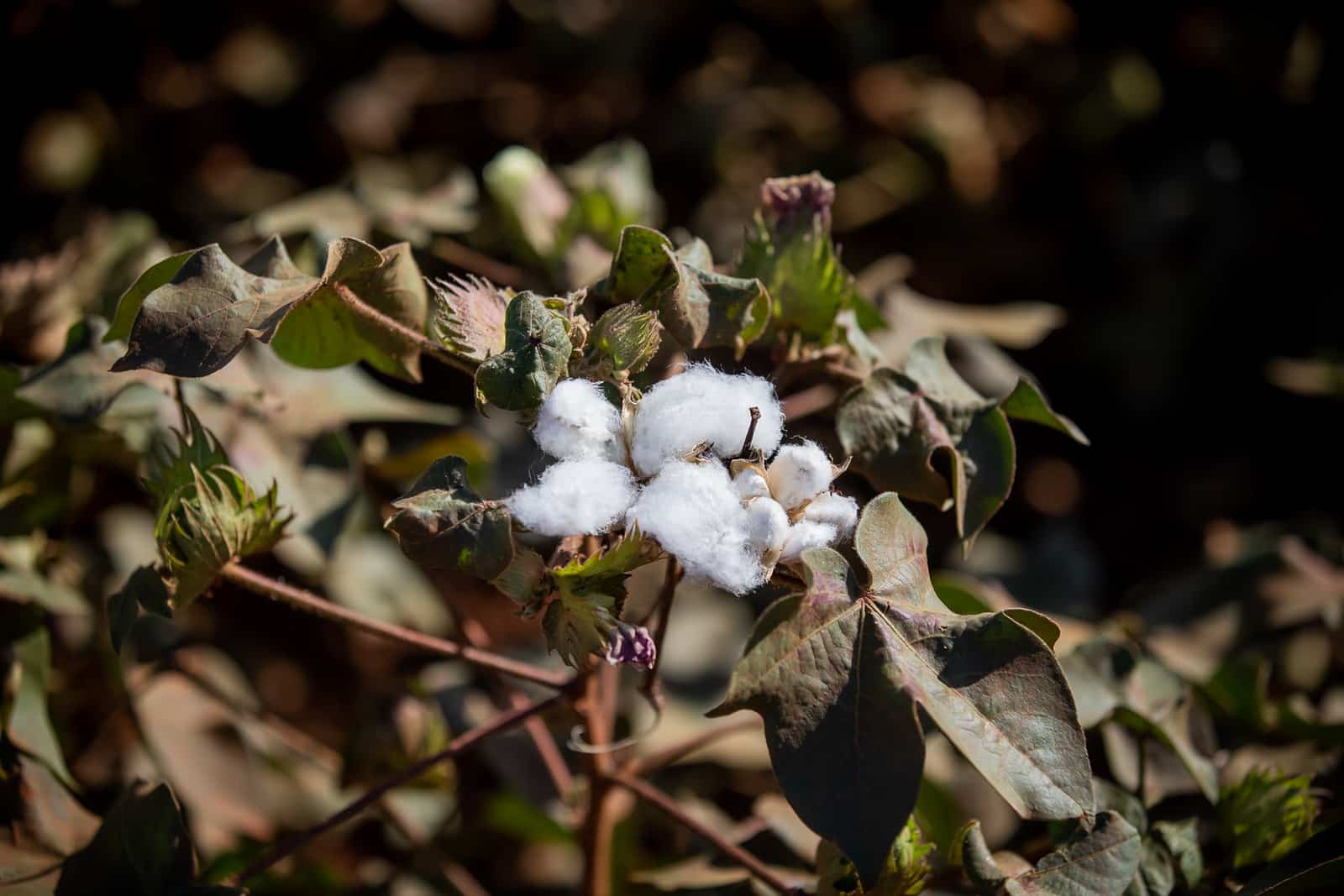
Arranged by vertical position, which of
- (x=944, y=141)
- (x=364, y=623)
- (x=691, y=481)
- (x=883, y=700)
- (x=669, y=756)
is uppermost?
(x=691, y=481)

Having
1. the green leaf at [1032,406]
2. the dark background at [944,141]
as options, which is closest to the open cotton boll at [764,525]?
the green leaf at [1032,406]

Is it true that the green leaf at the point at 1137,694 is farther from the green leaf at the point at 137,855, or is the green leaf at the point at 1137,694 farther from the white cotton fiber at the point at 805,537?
the green leaf at the point at 137,855

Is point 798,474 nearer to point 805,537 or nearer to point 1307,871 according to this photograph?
point 805,537

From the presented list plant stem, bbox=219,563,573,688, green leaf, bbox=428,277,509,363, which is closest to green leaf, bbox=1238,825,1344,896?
plant stem, bbox=219,563,573,688

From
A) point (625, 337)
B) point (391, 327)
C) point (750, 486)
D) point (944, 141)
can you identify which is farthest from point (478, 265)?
point (944, 141)

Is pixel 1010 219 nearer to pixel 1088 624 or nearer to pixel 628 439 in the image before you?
pixel 1088 624

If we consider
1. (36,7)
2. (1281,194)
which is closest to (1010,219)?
(1281,194)
